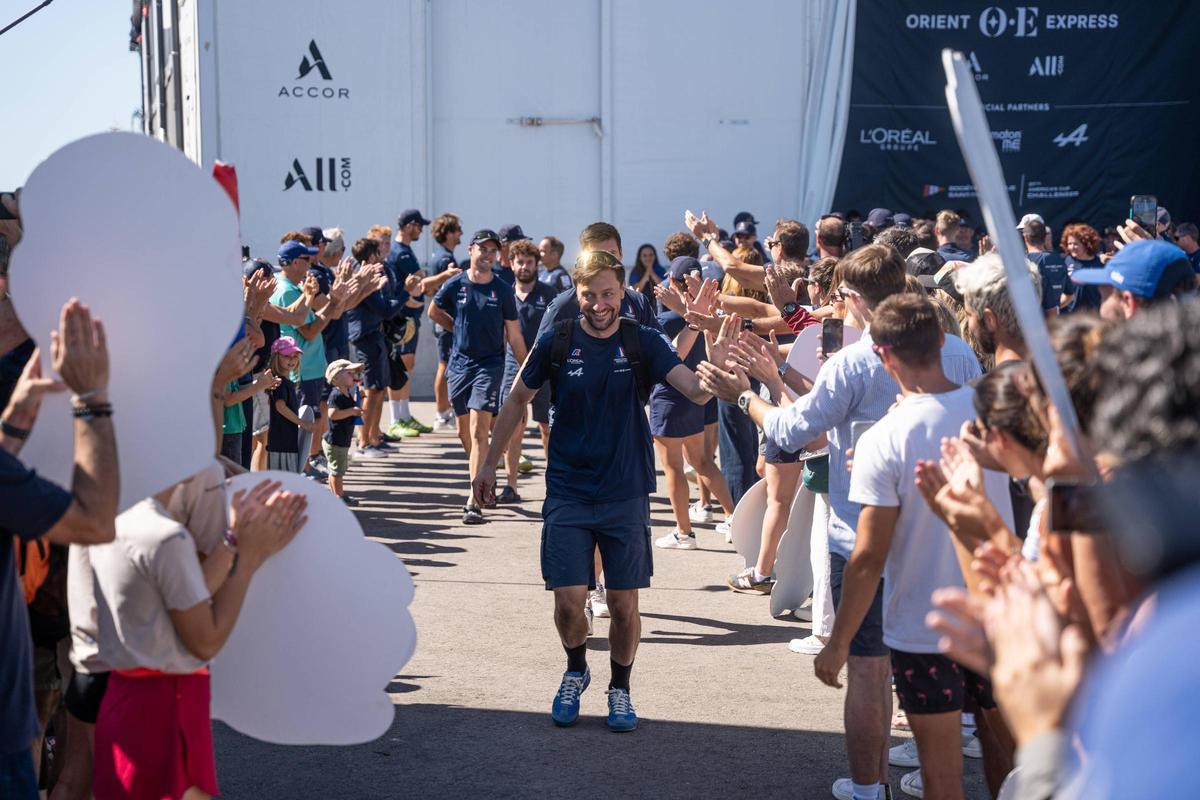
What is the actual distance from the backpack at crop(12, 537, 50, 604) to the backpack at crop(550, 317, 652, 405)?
2407 mm

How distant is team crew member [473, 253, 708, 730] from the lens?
5719 mm

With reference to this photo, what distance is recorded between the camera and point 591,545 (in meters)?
5.77

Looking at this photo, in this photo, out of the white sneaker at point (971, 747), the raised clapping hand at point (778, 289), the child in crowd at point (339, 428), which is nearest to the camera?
the white sneaker at point (971, 747)

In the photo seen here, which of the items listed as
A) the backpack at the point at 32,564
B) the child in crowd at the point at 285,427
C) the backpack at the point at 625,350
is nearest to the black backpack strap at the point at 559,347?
the backpack at the point at 625,350

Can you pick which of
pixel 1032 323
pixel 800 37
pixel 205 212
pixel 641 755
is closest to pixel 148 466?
pixel 205 212

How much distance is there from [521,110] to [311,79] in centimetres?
281

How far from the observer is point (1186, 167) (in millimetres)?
19672

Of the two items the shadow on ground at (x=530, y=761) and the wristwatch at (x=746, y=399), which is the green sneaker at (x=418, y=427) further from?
the wristwatch at (x=746, y=399)

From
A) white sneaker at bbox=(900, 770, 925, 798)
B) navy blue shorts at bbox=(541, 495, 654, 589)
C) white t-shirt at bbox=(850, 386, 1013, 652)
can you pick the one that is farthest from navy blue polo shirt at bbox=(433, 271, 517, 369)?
white t-shirt at bbox=(850, 386, 1013, 652)

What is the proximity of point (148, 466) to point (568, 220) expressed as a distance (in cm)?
1595

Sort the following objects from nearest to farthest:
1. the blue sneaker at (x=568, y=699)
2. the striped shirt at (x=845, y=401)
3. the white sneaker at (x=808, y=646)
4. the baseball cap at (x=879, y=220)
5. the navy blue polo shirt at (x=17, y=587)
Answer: the navy blue polo shirt at (x=17, y=587), the striped shirt at (x=845, y=401), the blue sneaker at (x=568, y=699), the white sneaker at (x=808, y=646), the baseball cap at (x=879, y=220)

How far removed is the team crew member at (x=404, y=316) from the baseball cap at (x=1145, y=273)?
9.36m

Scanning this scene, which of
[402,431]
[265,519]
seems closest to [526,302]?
[402,431]

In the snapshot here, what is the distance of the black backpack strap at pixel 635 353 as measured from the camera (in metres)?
5.75
